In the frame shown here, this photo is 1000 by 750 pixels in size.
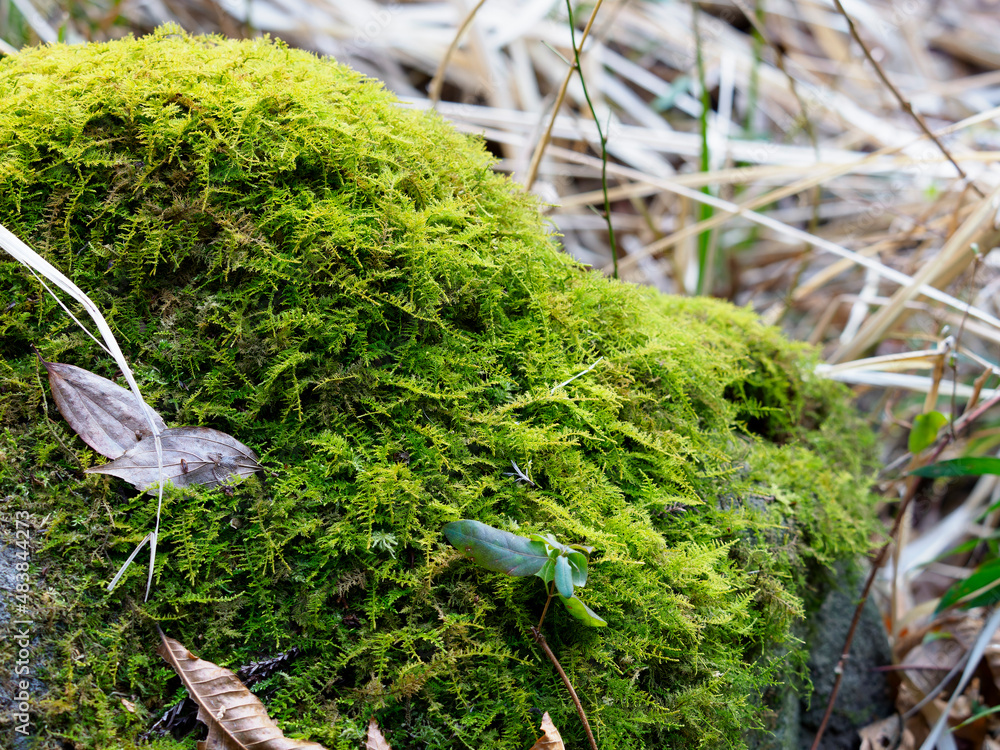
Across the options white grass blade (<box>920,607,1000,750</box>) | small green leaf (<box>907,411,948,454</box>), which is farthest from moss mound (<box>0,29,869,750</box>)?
small green leaf (<box>907,411,948,454</box>)

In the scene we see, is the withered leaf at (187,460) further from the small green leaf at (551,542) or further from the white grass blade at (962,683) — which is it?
the white grass blade at (962,683)

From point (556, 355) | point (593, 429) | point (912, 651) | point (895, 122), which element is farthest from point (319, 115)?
point (895, 122)

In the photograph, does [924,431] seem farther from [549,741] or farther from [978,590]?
[549,741]

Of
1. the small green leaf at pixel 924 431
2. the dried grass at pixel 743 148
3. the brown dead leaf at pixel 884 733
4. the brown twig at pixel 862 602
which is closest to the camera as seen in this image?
the brown twig at pixel 862 602

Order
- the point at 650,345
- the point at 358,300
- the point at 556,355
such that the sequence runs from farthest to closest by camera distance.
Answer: the point at 650,345, the point at 556,355, the point at 358,300

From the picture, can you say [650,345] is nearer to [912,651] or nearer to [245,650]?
[245,650]

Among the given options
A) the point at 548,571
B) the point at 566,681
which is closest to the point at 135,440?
the point at 548,571

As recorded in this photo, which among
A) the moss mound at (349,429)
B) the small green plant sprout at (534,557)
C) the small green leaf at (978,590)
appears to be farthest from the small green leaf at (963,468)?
the small green plant sprout at (534,557)
